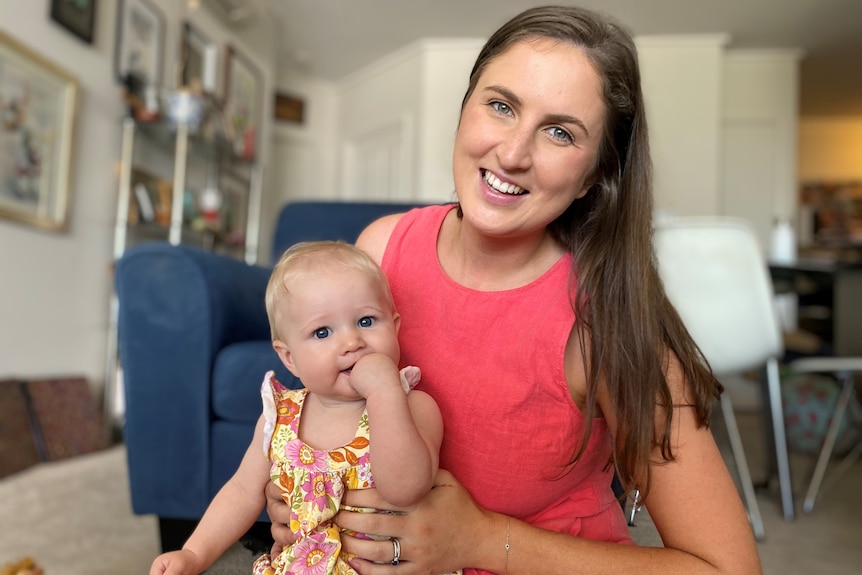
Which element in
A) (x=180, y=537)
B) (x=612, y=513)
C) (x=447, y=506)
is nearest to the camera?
(x=447, y=506)

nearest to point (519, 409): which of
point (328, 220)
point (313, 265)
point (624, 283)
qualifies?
point (624, 283)

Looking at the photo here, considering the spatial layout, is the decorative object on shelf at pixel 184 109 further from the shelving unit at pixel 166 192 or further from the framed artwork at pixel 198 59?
the framed artwork at pixel 198 59

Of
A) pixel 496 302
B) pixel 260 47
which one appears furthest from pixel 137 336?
pixel 260 47

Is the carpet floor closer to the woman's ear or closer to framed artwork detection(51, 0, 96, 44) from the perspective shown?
the woman's ear

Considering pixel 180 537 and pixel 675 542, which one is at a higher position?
pixel 675 542

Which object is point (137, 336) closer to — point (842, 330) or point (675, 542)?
point (675, 542)

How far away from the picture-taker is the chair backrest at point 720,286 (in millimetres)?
2217

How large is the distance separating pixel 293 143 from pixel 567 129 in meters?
6.13

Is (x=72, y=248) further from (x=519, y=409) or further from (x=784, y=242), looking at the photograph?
(x=784, y=242)

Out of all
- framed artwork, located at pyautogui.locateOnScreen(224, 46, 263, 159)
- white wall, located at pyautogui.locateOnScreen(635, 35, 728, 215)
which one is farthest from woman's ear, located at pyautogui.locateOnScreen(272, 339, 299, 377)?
white wall, located at pyautogui.locateOnScreen(635, 35, 728, 215)

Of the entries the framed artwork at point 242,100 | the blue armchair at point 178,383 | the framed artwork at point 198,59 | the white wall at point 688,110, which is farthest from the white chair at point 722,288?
the white wall at point 688,110

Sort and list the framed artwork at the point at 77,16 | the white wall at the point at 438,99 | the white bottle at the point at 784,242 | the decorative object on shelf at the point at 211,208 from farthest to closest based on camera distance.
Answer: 1. the white wall at the point at 438,99
2. the decorative object on shelf at the point at 211,208
3. the white bottle at the point at 784,242
4. the framed artwork at the point at 77,16

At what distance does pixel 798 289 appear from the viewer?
294cm

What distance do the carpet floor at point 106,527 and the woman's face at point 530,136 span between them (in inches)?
38.3
